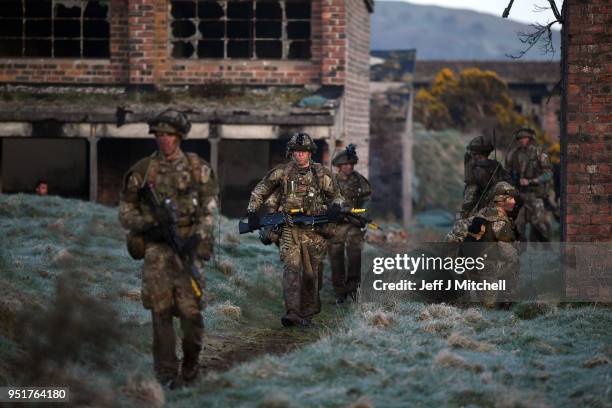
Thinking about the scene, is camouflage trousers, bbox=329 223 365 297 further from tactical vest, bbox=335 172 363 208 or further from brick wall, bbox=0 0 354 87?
brick wall, bbox=0 0 354 87

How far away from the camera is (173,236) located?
8.02 metres

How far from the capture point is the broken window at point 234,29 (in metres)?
22.6

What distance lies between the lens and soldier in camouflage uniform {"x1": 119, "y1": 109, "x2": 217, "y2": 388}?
812 centimetres

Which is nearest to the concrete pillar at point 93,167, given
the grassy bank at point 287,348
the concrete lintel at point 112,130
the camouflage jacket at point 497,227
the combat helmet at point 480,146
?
the concrete lintel at point 112,130

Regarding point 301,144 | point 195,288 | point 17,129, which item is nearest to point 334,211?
point 301,144

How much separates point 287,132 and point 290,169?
9379 millimetres

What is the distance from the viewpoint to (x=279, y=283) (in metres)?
13.9

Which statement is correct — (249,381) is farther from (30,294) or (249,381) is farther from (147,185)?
(30,294)

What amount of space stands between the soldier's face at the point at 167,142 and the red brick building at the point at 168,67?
506 inches

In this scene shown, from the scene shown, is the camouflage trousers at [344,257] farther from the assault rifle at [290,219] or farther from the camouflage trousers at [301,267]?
the assault rifle at [290,219]

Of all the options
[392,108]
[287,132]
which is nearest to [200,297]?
[287,132]

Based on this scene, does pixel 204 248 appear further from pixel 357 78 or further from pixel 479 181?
pixel 357 78

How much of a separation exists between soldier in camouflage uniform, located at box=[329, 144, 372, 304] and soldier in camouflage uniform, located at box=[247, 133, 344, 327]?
1667mm

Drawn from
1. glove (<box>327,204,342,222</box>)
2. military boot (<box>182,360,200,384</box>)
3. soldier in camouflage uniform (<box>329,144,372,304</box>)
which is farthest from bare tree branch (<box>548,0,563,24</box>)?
military boot (<box>182,360,200,384</box>)
